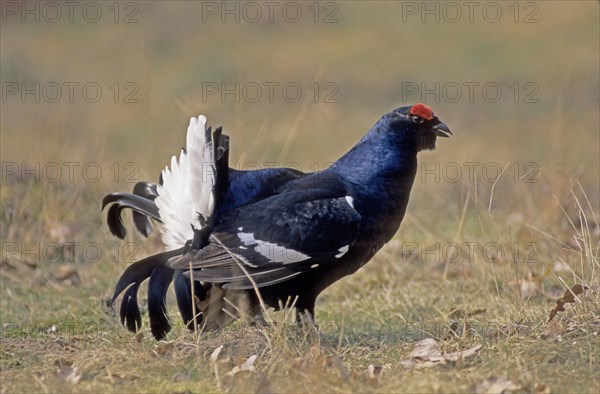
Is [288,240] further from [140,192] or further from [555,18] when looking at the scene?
[555,18]

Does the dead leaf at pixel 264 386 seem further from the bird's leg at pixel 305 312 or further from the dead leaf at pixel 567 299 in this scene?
the dead leaf at pixel 567 299

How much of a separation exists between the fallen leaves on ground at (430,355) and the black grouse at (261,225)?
22.6 inches

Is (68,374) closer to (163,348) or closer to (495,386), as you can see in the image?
(163,348)

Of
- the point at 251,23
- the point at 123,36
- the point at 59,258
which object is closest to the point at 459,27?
the point at 251,23

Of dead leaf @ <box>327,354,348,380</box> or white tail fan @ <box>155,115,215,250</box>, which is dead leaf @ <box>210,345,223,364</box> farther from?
white tail fan @ <box>155,115,215,250</box>

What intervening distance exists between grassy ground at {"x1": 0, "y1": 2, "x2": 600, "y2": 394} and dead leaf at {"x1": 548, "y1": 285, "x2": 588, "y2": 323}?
0.04 metres

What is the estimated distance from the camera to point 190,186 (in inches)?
171

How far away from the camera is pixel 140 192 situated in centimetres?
492

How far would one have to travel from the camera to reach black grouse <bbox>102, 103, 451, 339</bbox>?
4273 mm

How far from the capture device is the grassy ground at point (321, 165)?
148 inches

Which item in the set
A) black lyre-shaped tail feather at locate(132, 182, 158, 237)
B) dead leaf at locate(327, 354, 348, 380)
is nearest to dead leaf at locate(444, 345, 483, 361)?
dead leaf at locate(327, 354, 348, 380)

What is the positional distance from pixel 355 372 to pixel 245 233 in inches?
39.5

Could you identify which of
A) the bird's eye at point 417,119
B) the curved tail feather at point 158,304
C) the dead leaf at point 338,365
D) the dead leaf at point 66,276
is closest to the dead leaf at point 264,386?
the dead leaf at point 338,365

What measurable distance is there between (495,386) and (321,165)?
19.9ft
